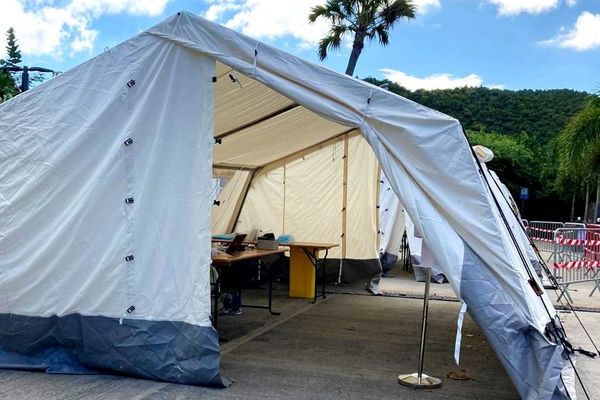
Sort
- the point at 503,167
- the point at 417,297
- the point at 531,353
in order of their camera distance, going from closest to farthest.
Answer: the point at 531,353, the point at 417,297, the point at 503,167

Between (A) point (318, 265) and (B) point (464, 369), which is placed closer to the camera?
(B) point (464, 369)

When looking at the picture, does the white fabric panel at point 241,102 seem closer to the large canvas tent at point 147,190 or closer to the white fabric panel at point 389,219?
the large canvas tent at point 147,190

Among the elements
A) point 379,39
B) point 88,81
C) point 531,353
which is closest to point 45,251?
point 88,81

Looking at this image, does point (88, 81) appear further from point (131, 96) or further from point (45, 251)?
point (45, 251)

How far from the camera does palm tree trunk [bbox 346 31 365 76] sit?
20734 mm

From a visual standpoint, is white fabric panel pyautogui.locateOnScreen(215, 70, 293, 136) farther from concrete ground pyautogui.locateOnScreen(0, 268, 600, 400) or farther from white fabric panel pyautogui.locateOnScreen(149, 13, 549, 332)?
concrete ground pyautogui.locateOnScreen(0, 268, 600, 400)

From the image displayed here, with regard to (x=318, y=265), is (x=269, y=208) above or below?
above

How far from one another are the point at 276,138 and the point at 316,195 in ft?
5.88

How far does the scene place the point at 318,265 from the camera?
1062 cm

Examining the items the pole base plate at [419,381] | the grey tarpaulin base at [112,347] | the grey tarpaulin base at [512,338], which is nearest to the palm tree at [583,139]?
the pole base plate at [419,381]

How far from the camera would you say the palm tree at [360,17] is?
2067 cm

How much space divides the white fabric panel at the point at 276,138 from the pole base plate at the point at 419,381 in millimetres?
3487

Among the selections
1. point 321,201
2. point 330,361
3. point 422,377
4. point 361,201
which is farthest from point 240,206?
point 422,377

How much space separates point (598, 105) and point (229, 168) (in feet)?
32.8
